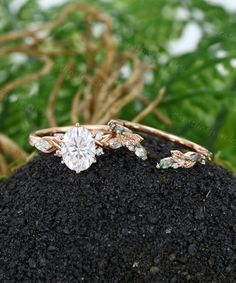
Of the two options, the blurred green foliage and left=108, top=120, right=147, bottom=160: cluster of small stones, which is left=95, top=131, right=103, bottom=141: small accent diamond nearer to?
left=108, top=120, right=147, bottom=160: cluster of small stones

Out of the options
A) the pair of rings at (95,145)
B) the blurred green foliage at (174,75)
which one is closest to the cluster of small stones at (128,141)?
the pair of rings at (95,145)

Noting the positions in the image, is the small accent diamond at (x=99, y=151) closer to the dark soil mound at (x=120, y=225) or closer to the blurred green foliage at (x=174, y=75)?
the dark soil mound at (x=120, y=225)

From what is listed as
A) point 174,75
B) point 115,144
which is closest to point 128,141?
point 115,144

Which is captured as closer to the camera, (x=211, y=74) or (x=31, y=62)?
(x=211, y=74)

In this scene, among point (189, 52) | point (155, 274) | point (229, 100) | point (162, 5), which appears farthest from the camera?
point (162, 5)

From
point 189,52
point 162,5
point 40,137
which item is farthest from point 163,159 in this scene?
point 162,5

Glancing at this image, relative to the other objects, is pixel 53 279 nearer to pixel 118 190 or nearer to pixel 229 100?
pixel 118 190
